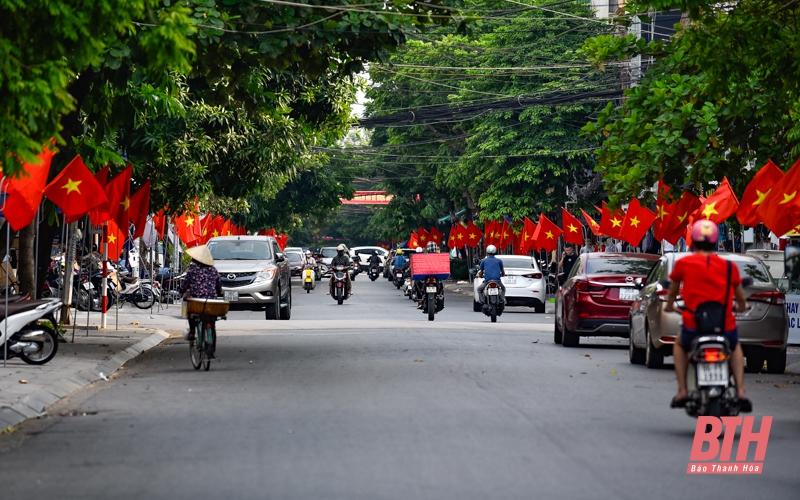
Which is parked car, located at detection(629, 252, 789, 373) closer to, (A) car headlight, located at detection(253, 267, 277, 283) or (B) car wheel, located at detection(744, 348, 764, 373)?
(B) car wheel, located at detection(744, 348, 764, 373)

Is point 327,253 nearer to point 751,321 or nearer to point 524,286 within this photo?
point 524,286

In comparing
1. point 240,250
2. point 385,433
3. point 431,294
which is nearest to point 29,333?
point 385,433

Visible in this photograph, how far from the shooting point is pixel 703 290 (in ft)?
30.8

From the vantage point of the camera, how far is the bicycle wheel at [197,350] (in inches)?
600

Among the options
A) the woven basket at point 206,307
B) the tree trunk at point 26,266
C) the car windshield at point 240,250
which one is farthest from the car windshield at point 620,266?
the car windshield at point 240,250

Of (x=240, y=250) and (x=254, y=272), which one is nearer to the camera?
(x=254, y=272)

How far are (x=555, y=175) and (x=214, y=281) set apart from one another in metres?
30.5

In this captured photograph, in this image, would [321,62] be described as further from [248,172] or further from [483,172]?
[483,172]

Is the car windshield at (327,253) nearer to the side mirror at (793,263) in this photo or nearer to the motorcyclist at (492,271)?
the motorcyclist at (492,271)

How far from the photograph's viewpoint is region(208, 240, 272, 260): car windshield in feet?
92.3

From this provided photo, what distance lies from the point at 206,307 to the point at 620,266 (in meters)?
7.13

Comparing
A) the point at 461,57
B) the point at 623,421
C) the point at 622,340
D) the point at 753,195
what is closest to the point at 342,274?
the point at 461,57

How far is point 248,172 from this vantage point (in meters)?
26.2

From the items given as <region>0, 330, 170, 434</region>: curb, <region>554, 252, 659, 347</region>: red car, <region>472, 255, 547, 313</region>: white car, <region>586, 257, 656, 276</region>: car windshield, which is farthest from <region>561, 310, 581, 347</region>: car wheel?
<region>472, 255, 547, 313</region>: white car
